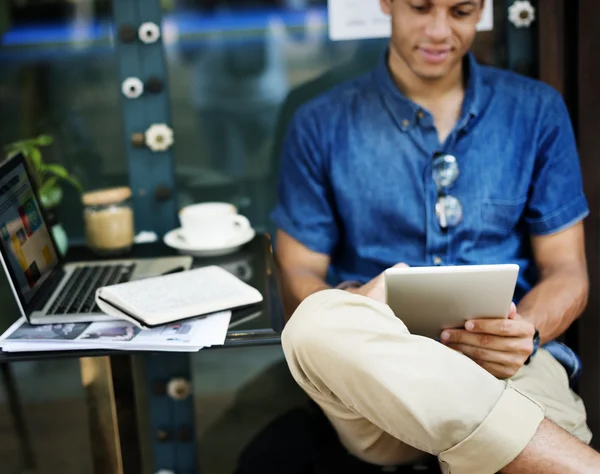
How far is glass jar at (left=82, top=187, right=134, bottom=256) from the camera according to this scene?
1.64 meters

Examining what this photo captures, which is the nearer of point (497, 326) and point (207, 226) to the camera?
→ point (497, 326)

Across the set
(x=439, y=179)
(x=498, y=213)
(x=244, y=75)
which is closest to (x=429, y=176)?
(x=439, y=179)

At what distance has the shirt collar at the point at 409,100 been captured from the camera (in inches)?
63.5

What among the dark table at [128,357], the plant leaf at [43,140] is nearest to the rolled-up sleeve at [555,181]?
the dark table at [128,357]

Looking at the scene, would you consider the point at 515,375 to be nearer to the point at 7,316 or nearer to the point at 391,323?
the point at 391,323

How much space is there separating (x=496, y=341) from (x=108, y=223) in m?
0.87

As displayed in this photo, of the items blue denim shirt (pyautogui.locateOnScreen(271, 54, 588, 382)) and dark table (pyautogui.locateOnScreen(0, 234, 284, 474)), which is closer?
dark table (pyautogui.locateOnScreen(0, 234, 284, 474))

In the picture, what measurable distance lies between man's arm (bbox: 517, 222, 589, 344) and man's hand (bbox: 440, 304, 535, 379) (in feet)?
0.60

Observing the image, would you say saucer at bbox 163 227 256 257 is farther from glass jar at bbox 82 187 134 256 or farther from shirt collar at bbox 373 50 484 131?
shirt collar at bbox 373 50 484 131

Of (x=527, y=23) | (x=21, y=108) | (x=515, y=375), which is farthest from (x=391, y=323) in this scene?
(x=21, y=108)

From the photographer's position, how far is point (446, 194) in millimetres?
A: 1599

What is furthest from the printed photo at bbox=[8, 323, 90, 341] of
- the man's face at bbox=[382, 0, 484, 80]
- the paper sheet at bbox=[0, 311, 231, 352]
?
the man's face at bbox=[382, 0, 484, 80]

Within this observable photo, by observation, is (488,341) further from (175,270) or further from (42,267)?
(42,267)

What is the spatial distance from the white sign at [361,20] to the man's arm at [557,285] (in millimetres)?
566
